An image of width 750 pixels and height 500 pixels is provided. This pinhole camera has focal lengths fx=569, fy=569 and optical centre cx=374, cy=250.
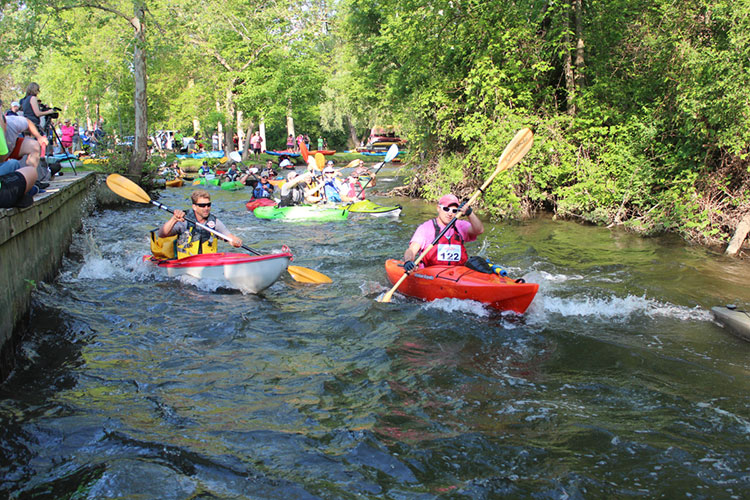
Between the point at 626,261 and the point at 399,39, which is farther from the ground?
the point at 399,39

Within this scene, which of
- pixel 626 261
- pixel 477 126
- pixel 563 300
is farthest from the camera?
pixel 477 126

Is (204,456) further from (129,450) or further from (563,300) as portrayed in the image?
(563,300)

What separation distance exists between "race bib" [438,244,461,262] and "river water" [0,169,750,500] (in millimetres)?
601

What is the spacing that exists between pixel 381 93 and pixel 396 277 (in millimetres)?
18086

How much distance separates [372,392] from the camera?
4.41 metres

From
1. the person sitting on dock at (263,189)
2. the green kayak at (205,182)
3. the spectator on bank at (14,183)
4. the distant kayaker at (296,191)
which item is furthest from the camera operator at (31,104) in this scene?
the green kayak at (205,182)

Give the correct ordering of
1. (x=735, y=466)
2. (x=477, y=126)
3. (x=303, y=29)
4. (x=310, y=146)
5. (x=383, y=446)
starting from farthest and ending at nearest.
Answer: (x=310, y=146) < (x=303, y=29) < (x=477, y=126) < (x=383, y=446) < (x=735, y=466)

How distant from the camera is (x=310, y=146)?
4281 cm

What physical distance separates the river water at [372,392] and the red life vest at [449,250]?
585 mm

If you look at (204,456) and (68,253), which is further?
(68,253)

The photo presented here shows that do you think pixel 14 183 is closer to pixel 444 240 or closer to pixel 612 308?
pixel 444 240

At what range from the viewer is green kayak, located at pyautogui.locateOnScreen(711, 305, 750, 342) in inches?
212

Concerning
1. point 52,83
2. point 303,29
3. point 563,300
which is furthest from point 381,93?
point 52,83

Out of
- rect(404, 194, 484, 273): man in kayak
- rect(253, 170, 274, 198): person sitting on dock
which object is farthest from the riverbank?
rect(253, 170, 274, 198): person sitting on dock
